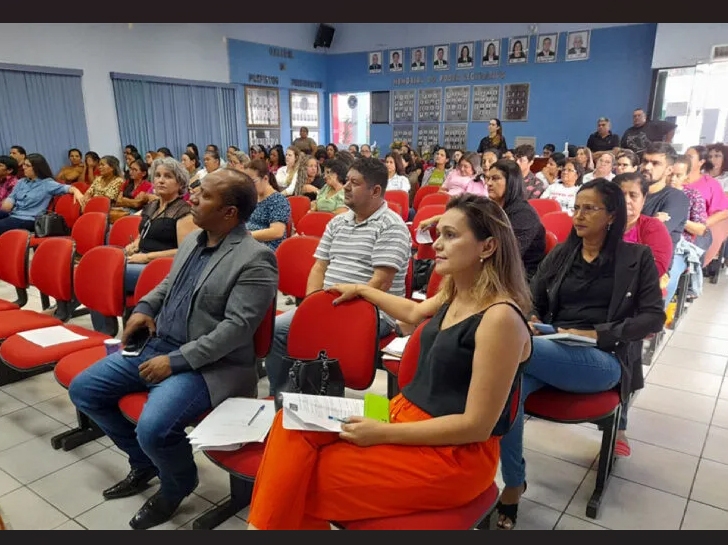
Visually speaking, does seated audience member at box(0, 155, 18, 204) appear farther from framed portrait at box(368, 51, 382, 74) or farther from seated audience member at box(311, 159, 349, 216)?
framed portrait at box(368, 51, 382, 74)

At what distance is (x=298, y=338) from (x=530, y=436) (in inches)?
51.5

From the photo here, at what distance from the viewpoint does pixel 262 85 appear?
1145 cm

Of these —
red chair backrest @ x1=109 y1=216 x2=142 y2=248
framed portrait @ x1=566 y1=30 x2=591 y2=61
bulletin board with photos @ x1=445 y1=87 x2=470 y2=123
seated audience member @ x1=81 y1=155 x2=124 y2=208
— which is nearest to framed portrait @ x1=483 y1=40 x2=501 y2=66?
bulletin board with photos @ x1=445 y1=87 x2=470 y2=123

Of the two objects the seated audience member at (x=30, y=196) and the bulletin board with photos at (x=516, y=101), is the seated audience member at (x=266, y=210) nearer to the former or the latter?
the seated audience member at (x=30, y=196)

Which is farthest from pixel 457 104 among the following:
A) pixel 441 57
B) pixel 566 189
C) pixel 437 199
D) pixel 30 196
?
pixel 30 196

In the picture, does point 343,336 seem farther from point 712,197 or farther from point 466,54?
point 466,54

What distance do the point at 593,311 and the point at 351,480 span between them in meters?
1.31

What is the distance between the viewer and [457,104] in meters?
10.8

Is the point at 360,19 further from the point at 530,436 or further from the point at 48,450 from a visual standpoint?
the point at 48,450

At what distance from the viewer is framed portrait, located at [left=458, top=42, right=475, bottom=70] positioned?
34.1 ft

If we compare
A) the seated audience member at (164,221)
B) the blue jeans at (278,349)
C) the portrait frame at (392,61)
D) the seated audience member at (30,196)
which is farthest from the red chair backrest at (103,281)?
the portrait frame at (392,61)

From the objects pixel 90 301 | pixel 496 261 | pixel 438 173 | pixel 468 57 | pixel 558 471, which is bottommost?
pixel 558 471

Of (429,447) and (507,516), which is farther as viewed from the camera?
(507,516)

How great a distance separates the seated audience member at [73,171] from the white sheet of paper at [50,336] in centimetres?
667
